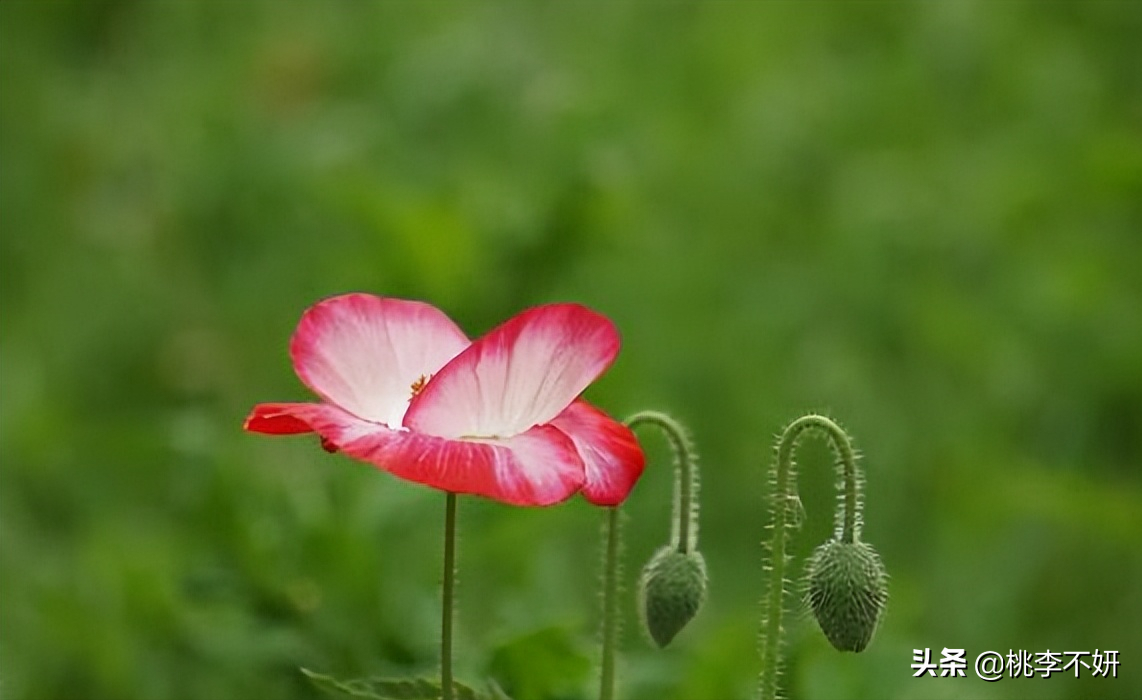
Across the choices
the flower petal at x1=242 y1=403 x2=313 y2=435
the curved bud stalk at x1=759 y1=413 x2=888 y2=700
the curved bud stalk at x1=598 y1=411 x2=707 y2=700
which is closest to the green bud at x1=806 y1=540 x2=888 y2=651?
the curved bud stalk at x1=759 y1=413 x2=888 y2=700

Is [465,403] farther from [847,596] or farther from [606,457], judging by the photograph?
[847,596]

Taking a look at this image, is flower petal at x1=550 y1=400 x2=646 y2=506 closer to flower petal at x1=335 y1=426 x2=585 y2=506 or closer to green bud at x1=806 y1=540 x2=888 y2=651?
flower petal at x1=335 y1=426 x2=585 y2=506

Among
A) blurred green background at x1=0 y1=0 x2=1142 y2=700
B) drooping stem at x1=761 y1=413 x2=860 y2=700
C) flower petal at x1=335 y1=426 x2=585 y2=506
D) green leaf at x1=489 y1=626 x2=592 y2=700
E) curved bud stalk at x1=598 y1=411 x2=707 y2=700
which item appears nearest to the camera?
A: flower petal at x1=335 y1=426 x2=585 y2=506

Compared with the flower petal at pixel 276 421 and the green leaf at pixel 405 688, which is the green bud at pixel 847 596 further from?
the flower petal at pixel 276 421

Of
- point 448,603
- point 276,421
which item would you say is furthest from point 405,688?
point 276,421

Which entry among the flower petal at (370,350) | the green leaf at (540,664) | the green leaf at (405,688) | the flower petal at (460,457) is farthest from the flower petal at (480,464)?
the green leaf at (540,664)
